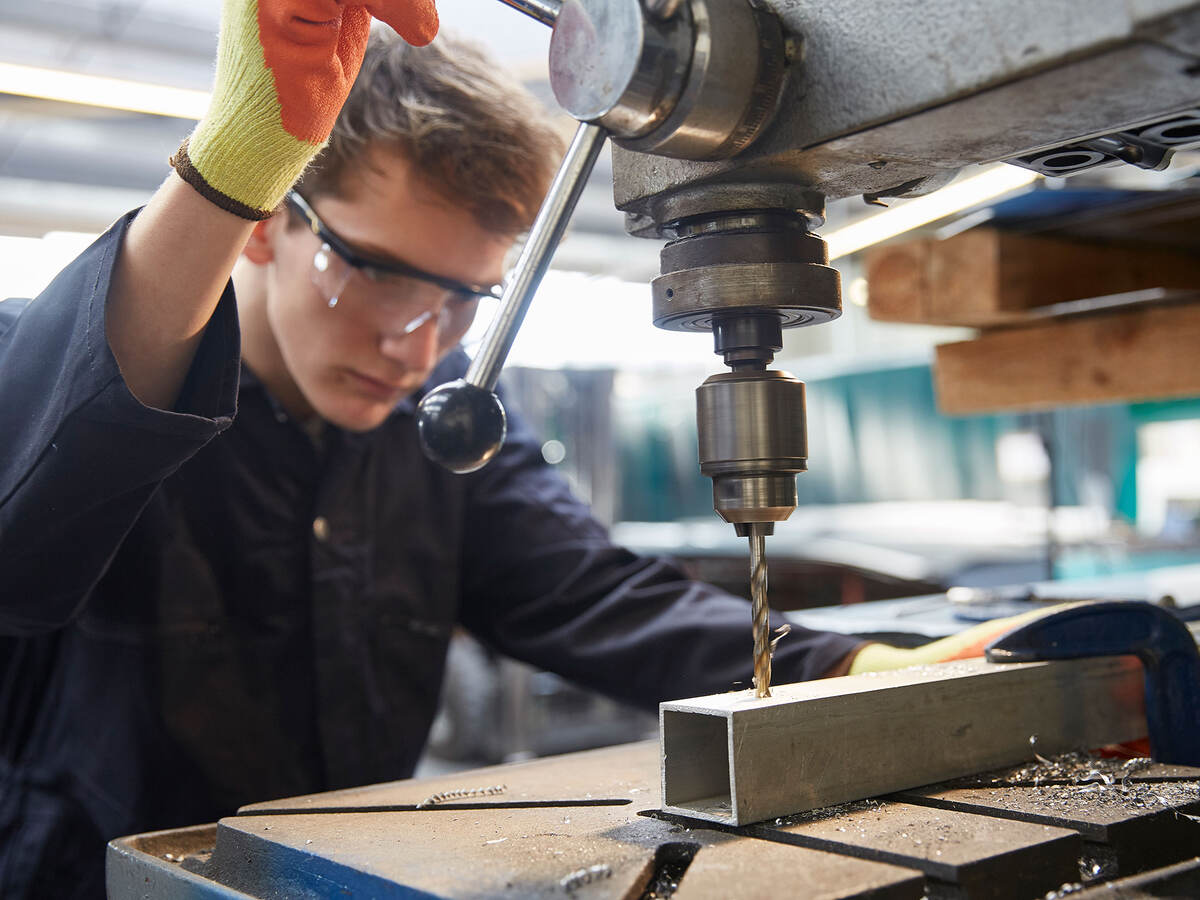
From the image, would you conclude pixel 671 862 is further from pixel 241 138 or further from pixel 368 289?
pixel 368 289

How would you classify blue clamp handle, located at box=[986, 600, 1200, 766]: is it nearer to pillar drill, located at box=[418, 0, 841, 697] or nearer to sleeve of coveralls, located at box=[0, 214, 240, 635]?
pillar drill, located at box=[418, 0, 841, 697]

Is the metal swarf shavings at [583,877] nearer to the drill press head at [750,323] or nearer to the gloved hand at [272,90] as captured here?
the drill press head at [750,323]

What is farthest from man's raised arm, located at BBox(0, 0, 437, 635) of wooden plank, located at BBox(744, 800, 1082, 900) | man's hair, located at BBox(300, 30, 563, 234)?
wooden plank, located at BBox(744, 800, 1082, 900)

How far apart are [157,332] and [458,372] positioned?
92cm

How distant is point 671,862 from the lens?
73 cm

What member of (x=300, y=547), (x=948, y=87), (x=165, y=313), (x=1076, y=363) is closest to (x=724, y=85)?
(x=948, y=87)

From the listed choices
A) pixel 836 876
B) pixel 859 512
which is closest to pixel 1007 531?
pixel 859 512

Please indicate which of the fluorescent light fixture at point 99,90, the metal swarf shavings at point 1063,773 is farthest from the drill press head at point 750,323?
the fluorescent light fixture at point 99,90

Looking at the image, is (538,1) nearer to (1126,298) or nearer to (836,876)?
(836,876)

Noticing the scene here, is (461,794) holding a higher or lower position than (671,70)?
lower

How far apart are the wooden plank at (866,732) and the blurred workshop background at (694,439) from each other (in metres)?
1.04

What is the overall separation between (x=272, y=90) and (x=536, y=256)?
239 millimetres

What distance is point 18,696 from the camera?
1.29 m

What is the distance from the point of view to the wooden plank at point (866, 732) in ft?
2.52
